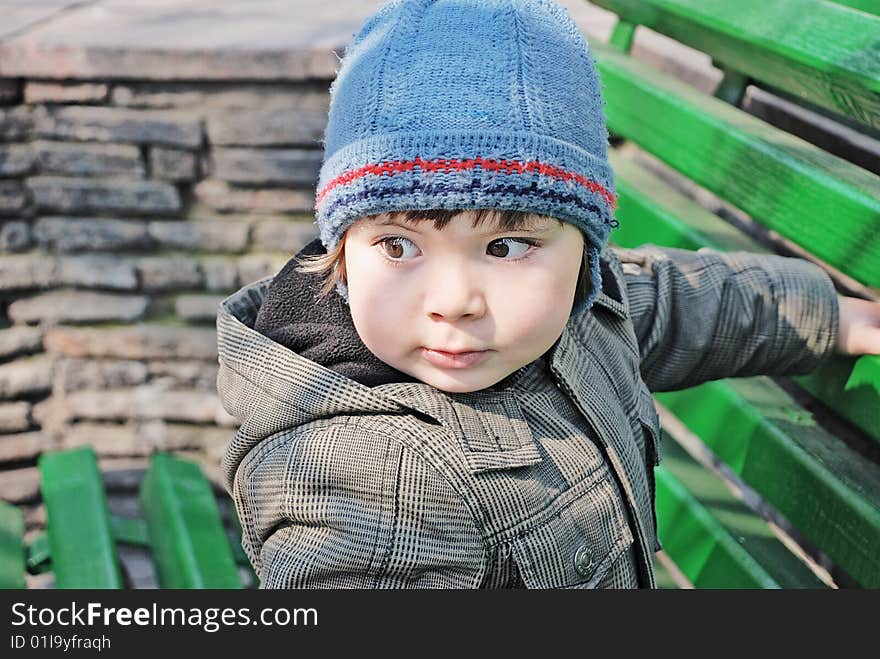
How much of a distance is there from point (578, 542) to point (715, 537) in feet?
2.06

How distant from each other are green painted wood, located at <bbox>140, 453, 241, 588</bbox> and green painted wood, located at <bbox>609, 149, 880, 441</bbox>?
1184 mm

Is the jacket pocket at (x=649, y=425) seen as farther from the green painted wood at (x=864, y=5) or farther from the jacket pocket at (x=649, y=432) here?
the green painted wood at (x=864, y=5)

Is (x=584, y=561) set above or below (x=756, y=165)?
below

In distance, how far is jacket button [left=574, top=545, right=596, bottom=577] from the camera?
1725mm

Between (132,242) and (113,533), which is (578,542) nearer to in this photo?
(113,533)

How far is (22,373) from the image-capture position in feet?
12.0

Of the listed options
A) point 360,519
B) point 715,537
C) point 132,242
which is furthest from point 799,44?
point 132,242

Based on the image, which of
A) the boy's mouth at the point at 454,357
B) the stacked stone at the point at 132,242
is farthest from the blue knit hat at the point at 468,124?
the stacked stone at the point at 132,242

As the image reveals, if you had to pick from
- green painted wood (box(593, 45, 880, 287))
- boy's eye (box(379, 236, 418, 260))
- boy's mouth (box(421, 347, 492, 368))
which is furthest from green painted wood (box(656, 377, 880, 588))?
boy's eye (box(379, 236, 418, 260))

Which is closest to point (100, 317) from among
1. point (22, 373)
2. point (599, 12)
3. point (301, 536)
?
point (22, 373)

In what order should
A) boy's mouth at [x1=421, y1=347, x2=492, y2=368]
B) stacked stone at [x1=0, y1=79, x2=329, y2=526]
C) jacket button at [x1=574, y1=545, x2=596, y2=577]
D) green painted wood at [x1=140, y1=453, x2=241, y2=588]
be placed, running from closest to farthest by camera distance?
boy's mouth at [x1=421, y1=347, x2=492, y2=368]
jacket button at [x1=574, y1=545, x2=596, y2=577]
green painted wood at [x1=140, y1=453, x2=241, y2=588]
stacked stone at [x1=0, y1=79, x2=329, y2=526]

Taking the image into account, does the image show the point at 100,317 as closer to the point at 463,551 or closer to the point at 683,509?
the point at 683,509

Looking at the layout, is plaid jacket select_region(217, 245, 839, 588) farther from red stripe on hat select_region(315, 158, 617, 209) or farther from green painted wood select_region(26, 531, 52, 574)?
green painted wood select_region(26, 531, 52, 574)

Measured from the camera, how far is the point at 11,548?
9.41 ft
